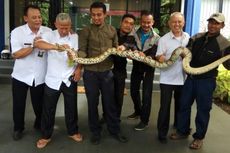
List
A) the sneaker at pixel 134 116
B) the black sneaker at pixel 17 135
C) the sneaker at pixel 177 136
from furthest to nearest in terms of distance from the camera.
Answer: the sneaker at pixel 134 116 → the sneaker at pixel 177 136 → the black sneaker at pixel 17 135

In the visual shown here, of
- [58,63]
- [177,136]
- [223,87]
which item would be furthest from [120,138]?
[223,87]

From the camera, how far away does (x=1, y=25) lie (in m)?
8.62

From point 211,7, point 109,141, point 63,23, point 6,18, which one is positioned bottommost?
point 109,141

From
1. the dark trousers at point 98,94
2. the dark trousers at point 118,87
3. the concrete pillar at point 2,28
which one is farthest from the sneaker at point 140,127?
the concrete pillar at point 2,28

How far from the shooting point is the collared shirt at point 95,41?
384cm

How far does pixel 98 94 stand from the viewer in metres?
3.99

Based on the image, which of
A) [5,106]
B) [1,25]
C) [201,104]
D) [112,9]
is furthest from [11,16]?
[201,104]

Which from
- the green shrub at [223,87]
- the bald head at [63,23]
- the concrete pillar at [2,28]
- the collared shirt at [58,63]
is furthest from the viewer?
the concrete pillar at [2,28]

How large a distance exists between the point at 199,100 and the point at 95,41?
1469 millimetres

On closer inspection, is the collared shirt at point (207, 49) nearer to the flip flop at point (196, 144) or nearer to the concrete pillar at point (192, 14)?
the flip flop at point (196, 144)

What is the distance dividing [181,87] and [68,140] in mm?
1623

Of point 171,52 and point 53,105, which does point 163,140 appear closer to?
point 171,52

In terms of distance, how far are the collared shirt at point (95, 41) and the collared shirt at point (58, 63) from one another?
11 centimetres

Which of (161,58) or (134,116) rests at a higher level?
(161,58)
